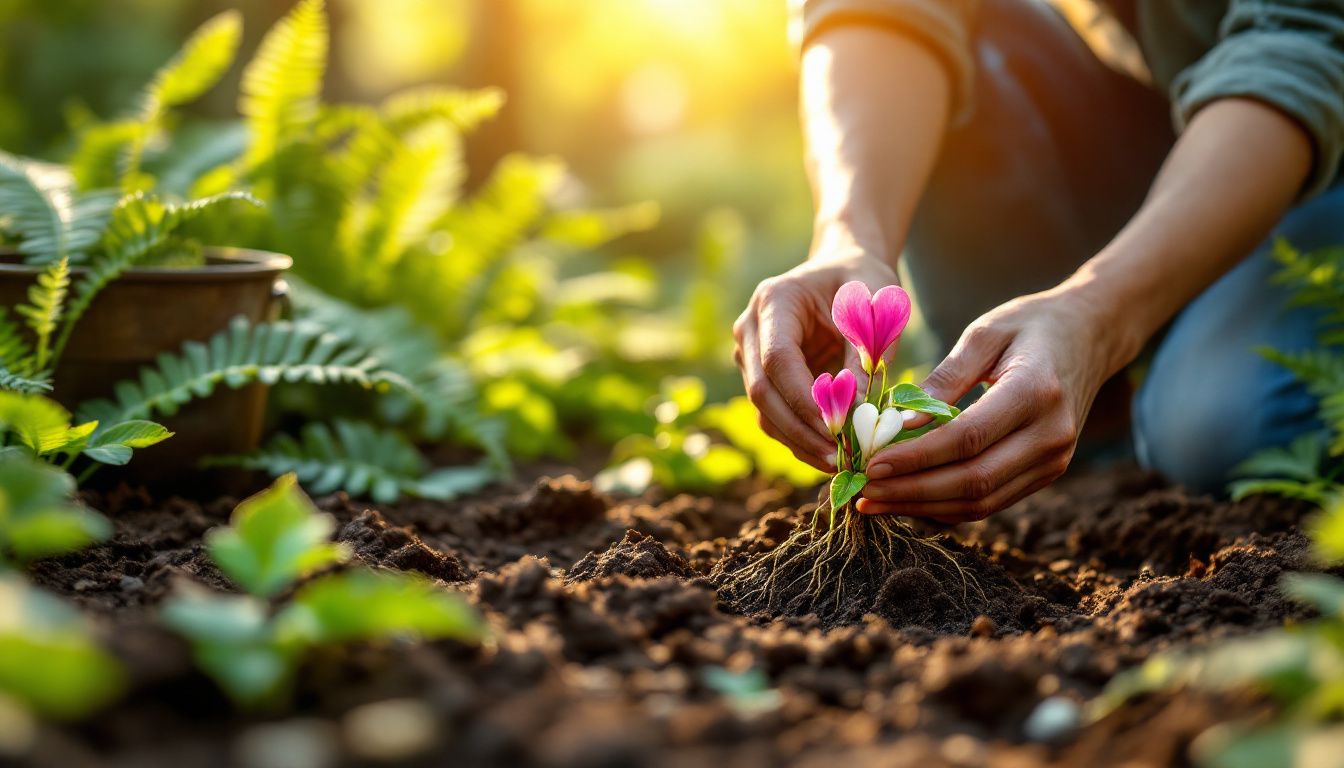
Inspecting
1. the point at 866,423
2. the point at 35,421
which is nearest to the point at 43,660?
the point at 35,421

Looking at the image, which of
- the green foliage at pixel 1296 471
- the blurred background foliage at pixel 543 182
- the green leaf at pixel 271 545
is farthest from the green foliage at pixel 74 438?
the green foliage at pixel 1296 471

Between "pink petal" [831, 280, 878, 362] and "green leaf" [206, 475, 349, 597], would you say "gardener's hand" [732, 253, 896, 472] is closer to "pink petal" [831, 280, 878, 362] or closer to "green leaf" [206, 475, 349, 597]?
"pink petal" [831, 280, 878, 362]

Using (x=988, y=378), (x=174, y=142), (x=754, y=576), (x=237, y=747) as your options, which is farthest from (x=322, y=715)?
(x=174, y=142)

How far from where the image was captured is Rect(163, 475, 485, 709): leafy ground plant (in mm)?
858

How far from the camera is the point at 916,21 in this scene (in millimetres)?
2326

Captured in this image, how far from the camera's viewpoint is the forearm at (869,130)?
201 centimetres

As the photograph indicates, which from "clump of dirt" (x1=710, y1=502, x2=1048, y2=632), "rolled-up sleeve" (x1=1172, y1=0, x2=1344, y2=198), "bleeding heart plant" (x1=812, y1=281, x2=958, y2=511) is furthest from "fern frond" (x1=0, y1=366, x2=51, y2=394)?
"rolled-up sleeve" (x1=1172, y1=0, x2=1344, y2=198)

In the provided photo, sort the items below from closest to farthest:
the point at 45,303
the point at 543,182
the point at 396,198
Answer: the point at 45,303, the point at 396,198, the point at 543,182

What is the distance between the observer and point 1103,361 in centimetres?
177

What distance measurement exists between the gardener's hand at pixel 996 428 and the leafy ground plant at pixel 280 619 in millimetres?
712

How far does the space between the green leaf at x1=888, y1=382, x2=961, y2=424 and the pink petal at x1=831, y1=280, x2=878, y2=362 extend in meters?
0.08

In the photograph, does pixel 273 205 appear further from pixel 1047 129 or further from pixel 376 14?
pixel 376 14

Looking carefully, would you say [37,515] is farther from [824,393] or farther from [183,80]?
[183,80]

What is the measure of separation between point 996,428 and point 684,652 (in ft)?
1.90
